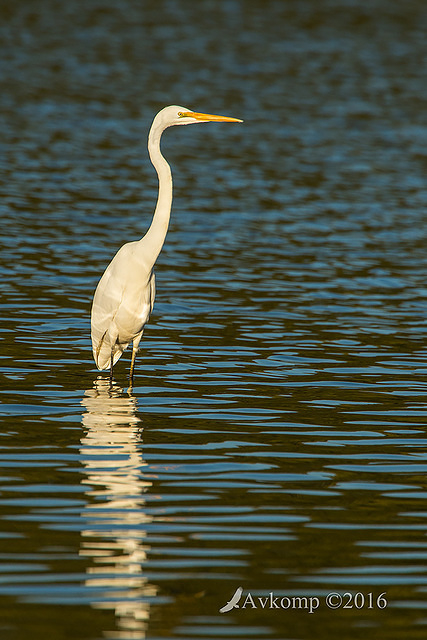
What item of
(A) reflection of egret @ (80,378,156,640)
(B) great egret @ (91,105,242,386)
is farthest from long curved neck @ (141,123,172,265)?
(A) reflection of egret @ (80,378,156,640)

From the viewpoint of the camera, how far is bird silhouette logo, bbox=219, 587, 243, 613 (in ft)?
18.9

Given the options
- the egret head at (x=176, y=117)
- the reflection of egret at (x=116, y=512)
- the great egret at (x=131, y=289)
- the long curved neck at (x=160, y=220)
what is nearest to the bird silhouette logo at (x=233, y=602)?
the reflection of egret at (x=116, y=512)

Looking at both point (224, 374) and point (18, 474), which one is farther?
point (224, 374)

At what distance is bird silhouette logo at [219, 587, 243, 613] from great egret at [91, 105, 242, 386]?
459 cm

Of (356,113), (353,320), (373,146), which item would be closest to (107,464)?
(353,320)

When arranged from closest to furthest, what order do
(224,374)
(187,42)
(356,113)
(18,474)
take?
(18,474) → (224,374) → (356,113) → (187,42)

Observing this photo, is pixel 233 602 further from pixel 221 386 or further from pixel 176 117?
pixel 176 117

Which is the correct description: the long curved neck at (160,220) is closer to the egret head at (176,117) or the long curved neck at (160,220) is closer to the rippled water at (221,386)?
the egret head at (176,117)

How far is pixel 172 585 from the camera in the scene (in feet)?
19.7

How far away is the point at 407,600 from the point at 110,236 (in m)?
11.9

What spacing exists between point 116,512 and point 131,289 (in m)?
3.75

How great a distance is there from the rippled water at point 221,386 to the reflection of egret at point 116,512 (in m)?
0.02

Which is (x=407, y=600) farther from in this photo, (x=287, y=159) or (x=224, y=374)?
(x=287, y=159)

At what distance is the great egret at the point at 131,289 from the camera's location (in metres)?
10.5
